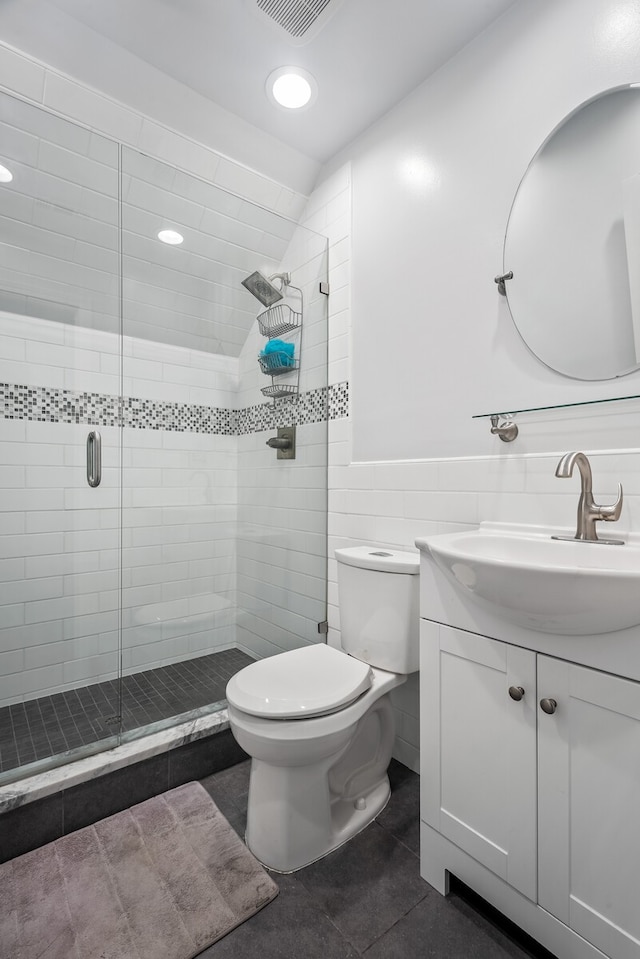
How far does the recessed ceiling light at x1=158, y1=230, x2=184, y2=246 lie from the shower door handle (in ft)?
2.75

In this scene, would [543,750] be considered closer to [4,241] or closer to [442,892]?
[442,892]

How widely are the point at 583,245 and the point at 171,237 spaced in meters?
1.53

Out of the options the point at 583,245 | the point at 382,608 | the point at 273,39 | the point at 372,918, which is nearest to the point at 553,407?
the point at 583,245

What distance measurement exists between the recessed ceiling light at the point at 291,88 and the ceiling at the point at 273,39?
3cm

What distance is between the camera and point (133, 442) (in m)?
1.84

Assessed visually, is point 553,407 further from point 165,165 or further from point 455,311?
point 165,165

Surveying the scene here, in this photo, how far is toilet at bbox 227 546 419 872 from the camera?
1228 millimetres

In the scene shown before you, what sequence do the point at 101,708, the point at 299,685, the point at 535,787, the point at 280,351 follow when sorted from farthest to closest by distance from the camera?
the point at 280,351 → the point at 101,708 → the point at 299,685 → the point at 535,787

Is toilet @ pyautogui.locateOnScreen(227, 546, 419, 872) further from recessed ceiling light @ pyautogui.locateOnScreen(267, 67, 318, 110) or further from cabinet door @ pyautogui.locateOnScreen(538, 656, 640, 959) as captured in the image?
recessed ceiling light @ pyautogui.locateOnScreen(267, 67, 318, 110)

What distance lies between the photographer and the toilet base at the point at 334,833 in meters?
1.26

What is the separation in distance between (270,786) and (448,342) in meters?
1.48

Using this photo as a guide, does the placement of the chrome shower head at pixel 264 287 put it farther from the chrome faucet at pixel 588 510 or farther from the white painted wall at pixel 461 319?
the chrome faucet at pixel 588 510

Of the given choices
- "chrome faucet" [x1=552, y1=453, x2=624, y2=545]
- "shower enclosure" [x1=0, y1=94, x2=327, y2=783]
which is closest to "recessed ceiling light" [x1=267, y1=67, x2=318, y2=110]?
"shower enclosure" [x1=0, y1=94, x2=327, y2=783]

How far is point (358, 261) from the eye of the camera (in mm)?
1961
